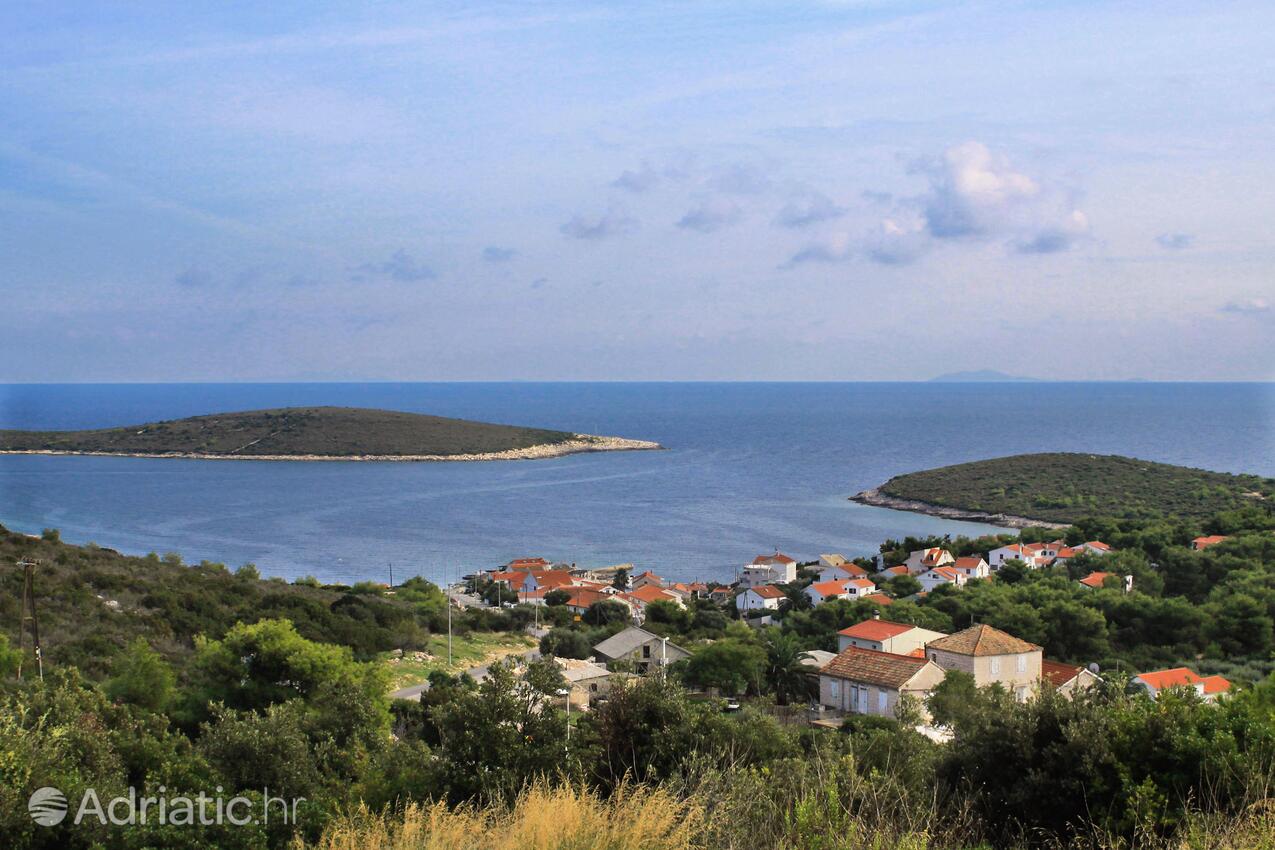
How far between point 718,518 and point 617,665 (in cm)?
4108

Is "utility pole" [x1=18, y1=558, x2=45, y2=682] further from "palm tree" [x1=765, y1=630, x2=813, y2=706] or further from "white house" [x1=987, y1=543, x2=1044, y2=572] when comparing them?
"white house" [x1=987, y1=543, x2=1044, y2=572]

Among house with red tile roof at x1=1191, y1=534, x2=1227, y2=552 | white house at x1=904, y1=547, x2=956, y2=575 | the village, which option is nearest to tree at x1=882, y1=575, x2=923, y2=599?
the village

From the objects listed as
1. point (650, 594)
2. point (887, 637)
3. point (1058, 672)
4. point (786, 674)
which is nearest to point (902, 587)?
point (650, 594)

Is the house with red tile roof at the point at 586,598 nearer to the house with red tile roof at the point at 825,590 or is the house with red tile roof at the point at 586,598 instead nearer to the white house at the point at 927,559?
the house with red tile roof at the point at 825,590

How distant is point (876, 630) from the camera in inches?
888

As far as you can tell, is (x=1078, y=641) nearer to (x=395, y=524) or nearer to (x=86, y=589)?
(x=86, y=589)

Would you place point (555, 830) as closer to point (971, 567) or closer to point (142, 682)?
point (142, 682)

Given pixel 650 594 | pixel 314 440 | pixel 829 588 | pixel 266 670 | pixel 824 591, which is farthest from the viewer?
pixel 314 440

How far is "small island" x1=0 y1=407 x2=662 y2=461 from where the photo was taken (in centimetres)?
9688

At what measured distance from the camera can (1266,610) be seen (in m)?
23.8

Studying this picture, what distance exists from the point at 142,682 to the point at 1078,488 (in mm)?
66292

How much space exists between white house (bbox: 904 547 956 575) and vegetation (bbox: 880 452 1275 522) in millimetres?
21405

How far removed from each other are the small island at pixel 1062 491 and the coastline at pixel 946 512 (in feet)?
0.19

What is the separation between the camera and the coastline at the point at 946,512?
59375mm
